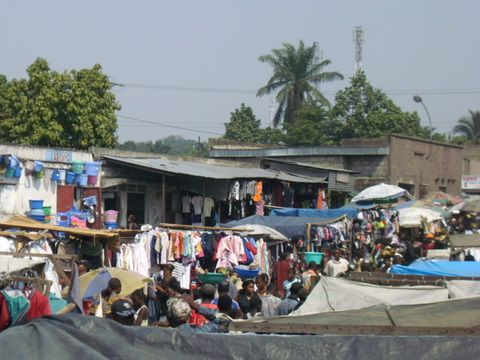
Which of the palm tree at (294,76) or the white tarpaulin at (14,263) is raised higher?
the palm tree at (294,76)

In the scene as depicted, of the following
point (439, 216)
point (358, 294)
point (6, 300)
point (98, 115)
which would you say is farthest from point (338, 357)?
point (98, 115)

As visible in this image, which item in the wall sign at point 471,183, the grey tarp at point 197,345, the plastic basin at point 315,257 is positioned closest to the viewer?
the grey tarp at point 197,345

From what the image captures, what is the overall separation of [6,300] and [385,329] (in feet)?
10.6

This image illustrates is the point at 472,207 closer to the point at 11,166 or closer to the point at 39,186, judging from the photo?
the point at 39,186

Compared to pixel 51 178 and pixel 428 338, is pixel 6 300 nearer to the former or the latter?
pixel 428 338

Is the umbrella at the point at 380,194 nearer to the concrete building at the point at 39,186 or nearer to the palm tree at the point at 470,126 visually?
the concrete building at the point at 39,186

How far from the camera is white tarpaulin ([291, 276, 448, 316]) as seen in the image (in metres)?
10.5

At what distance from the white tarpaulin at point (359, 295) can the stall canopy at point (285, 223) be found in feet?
32.0

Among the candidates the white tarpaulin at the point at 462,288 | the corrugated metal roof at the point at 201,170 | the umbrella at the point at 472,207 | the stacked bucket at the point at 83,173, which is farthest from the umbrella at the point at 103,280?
the umbrella at the point at 472,207

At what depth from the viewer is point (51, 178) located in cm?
2009

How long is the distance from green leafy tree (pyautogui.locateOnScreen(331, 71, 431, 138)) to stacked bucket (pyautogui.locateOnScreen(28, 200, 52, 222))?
1562 inches

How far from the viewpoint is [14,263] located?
1095 cm

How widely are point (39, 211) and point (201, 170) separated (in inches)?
203

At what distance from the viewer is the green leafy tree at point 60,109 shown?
3278 centimetres
